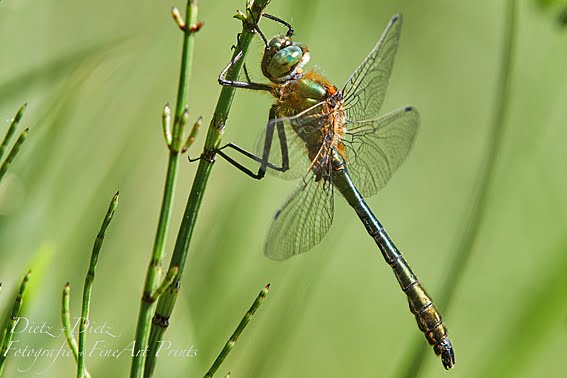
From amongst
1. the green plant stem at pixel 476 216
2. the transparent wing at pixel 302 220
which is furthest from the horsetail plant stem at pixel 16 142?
the green plant stem at pixel 476 216

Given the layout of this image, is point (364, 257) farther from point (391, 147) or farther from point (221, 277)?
point (221, 277)

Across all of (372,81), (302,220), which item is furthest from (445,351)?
(372,81)

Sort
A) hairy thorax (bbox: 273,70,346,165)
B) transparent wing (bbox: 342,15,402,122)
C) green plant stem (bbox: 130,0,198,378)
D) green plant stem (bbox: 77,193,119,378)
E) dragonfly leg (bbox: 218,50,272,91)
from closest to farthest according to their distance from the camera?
green plant stem (bbox: 130,0,198,378) → green plant stem (bbox: 77,193,119,378) → dragonfly leg (bbox: 218,50,272,91) → hairy thorax (bbox: 273,70,346,165) → transparent wing (bbox: 342,15,402,122)

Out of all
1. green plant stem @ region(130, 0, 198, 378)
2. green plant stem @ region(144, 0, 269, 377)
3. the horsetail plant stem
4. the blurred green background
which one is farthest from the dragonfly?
green plant stem @ region(130, 0, 198, 378)

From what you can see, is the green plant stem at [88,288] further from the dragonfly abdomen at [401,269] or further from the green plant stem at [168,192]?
the dragonfly abdomen at [401,269]

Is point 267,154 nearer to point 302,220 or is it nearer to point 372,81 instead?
point 302,220

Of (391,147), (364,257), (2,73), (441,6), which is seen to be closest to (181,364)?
(391,147)

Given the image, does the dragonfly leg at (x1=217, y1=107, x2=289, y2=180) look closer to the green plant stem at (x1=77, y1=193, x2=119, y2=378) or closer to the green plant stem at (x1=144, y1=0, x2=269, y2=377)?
the green plant stem at (x1=144, y1=0, x2=269, y2=377)
